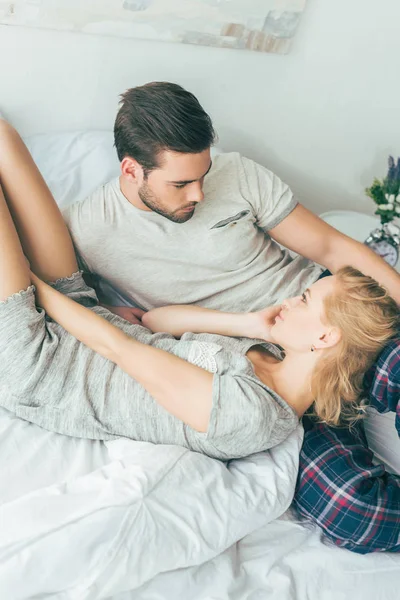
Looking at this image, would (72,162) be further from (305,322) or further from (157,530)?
(157,530)

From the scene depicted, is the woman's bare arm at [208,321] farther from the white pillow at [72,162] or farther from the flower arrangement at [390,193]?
the flower arrangement at [390,193]

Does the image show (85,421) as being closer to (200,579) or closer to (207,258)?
(200,579)

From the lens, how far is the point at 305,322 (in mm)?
1374

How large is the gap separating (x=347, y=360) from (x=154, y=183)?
644mm

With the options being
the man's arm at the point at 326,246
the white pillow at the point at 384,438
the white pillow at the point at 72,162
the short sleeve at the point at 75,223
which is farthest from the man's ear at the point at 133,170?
the white pillow at the point at 384,438

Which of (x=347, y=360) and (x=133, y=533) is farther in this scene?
(x=347, y=360)

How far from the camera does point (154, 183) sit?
151 cm

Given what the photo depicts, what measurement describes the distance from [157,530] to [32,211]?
0.81 meters

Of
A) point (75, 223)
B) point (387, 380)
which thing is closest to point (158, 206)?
point (75, 223)

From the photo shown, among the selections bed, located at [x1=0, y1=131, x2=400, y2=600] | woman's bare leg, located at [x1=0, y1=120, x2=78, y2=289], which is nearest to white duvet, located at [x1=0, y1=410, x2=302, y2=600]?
bed, located at [x1=0, y1=131, x2=400, y2=600]

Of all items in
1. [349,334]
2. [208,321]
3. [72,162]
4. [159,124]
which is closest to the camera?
[349,334]

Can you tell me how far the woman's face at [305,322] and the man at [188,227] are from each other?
0.29 meters

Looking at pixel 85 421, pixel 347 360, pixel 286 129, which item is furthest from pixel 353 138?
pixel 85 421

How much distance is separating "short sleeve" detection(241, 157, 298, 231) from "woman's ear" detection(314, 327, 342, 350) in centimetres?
49
